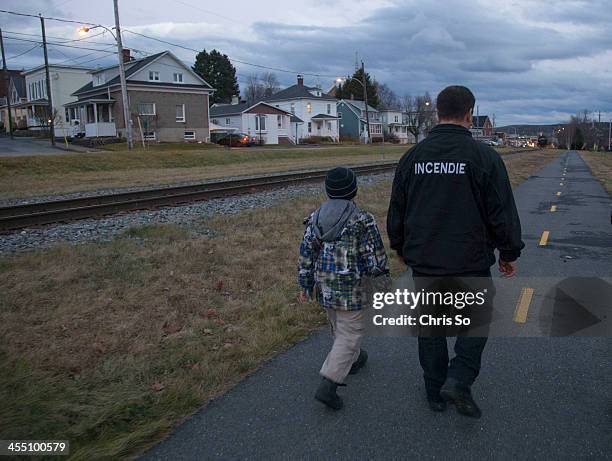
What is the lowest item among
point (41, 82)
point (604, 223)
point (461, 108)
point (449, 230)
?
point (604, 223)

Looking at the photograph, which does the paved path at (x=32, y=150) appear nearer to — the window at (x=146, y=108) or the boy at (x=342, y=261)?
the window at (x=146, y=108)

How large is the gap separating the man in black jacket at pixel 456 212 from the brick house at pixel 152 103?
4275 cm

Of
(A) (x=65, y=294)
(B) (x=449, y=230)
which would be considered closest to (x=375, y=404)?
(B) (x=449, y=230)

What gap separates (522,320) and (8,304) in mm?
5183

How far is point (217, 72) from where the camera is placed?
90188mm

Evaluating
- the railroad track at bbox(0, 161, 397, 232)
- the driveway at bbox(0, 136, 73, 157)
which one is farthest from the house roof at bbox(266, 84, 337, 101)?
the railroad track at bbox(0, 161, 397, 232)

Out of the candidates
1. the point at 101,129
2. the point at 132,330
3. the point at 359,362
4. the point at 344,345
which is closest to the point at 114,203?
the point at 132,330

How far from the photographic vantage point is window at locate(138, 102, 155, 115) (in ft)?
151

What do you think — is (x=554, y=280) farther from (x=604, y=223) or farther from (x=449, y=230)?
(x=604, y=223)

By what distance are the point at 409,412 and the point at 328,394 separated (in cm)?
55

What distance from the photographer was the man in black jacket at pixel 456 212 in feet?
10.8

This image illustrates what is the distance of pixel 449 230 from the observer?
3350 mm

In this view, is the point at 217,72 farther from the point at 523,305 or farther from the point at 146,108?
the point at 523,305

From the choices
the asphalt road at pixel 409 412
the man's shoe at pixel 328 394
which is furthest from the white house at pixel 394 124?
the man's shoe at pixel 328 394
